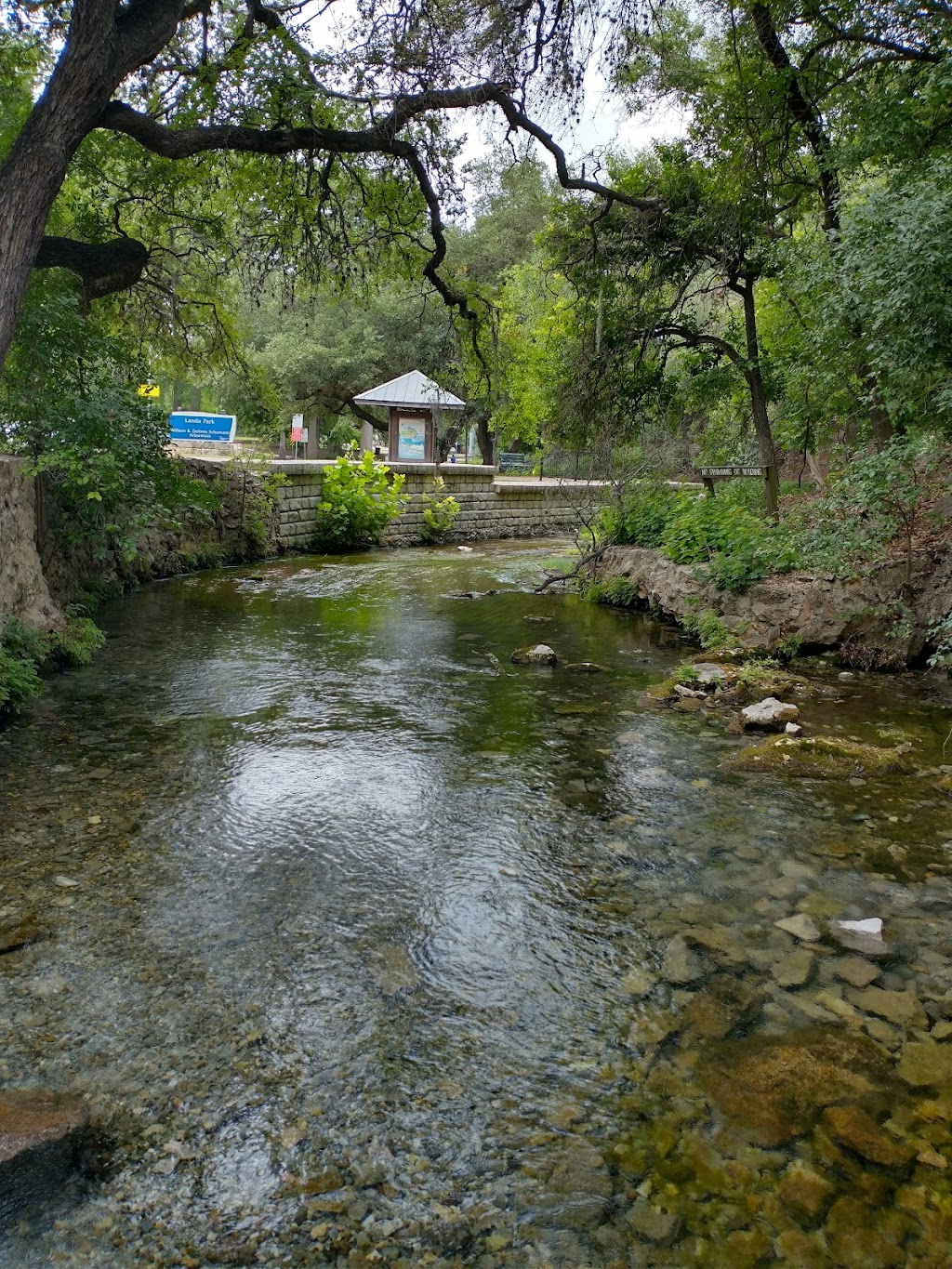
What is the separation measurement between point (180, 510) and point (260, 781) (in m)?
10.3

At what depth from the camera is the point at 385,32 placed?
830 centimetres

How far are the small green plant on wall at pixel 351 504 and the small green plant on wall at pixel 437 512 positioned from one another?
1.89m

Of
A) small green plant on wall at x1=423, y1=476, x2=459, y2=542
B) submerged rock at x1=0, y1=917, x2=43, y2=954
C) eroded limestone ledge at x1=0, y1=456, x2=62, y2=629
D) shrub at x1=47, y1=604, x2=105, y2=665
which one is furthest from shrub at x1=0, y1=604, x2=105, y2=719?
small green plant on wall at x1=423, y1=476, x2=459, y2=542

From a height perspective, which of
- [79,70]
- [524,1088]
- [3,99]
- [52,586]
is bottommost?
[524,1088]

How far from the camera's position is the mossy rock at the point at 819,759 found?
5.53m

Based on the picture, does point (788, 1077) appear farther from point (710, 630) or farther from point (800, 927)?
point (710, 630)

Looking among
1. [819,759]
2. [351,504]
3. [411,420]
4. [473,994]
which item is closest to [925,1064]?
[473,994]

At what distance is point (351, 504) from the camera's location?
18438mm

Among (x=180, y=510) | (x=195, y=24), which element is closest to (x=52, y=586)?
(x=180, y=510)

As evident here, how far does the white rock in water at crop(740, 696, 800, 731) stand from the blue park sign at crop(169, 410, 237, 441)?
38.4 feet

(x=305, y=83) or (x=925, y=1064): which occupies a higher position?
(x=305, y=83)

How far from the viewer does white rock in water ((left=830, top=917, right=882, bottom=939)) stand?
363 cm

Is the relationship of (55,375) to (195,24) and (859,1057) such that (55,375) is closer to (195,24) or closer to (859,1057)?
(195,24)

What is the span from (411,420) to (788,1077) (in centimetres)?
2086
